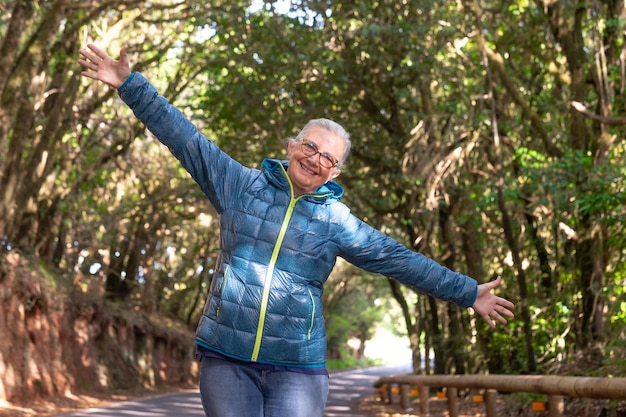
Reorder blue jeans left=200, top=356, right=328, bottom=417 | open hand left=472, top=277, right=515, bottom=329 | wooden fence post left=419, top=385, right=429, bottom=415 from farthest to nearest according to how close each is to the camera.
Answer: wooden fence post left=419, top=385, right=429, bottom=415 → open hand left=472, top=277, right=515, bottom=329 → blue jeans left=200, top=356, right=328, bottom=417

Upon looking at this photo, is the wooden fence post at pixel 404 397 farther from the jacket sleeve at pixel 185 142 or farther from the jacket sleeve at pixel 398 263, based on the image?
the jacket sleeve at pixel 185 142

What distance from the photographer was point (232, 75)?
20500 millimetres

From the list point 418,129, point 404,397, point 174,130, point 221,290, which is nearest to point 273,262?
point 221,290

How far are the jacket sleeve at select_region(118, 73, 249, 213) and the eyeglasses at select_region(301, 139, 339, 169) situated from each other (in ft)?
0.86

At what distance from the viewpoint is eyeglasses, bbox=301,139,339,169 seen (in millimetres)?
4160

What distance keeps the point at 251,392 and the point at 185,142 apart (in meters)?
1.08

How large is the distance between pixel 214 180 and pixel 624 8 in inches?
411

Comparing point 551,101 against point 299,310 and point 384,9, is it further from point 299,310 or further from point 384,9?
point 299,310

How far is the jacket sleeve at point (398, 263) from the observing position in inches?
166

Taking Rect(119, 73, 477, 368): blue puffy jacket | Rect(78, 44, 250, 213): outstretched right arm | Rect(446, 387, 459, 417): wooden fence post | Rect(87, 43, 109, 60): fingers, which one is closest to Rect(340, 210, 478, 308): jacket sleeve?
Rect(119, 73, 477, 368): blue puffy jacket

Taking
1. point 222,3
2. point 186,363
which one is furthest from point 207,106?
point 186,363

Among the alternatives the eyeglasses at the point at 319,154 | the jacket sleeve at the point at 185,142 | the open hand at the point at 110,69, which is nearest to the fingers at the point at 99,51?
the open hand at the point at 110,69

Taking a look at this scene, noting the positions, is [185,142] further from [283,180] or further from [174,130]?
[283,180]

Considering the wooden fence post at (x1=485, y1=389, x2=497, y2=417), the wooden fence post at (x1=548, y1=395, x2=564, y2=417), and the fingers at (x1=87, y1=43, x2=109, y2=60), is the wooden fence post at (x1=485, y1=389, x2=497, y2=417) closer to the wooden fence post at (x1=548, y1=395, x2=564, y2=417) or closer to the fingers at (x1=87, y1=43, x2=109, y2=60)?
the wooden fence post at (x1=548, y1=395, x2=564, y2=417)
